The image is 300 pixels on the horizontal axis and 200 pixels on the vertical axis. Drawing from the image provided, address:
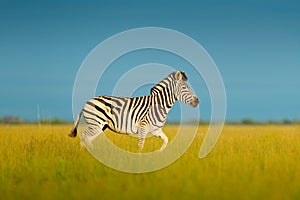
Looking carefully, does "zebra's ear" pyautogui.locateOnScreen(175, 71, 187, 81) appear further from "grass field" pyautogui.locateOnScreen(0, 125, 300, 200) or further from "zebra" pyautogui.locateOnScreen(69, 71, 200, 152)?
"grass field" pyautogui.locateOnScreen(0, 125, 300, 200)

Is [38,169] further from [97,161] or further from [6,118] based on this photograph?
[6,118]

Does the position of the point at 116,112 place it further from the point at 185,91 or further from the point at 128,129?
the point at 185,91

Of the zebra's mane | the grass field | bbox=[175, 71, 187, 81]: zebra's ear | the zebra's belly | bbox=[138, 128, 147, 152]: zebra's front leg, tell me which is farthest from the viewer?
the zebra's belly

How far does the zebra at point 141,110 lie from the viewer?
10984 mm

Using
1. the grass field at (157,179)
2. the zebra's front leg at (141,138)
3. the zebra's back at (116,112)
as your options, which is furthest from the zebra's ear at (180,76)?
the grass field at (157,179)

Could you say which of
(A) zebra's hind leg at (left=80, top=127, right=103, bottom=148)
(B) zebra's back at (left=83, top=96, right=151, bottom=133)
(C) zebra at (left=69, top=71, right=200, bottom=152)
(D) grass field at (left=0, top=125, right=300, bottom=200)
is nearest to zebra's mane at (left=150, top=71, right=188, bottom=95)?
(C) zebra at (left=69, top=71, right=200, bottom=152)

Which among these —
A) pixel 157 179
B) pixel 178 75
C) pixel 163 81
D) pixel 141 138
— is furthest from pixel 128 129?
pixel 157 179

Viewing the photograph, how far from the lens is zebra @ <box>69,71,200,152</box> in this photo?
11.0 m

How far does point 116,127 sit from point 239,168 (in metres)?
3.95

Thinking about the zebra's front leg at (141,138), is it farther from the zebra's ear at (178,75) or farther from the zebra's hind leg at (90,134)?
the zebra's ear at (178,75)

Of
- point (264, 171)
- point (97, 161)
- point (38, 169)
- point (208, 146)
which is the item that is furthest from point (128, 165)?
point (208, 146)

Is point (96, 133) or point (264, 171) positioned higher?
point (96, 133)

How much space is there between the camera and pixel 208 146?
42.4 feet

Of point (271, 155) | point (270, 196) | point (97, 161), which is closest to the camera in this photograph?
point (270, 196)
